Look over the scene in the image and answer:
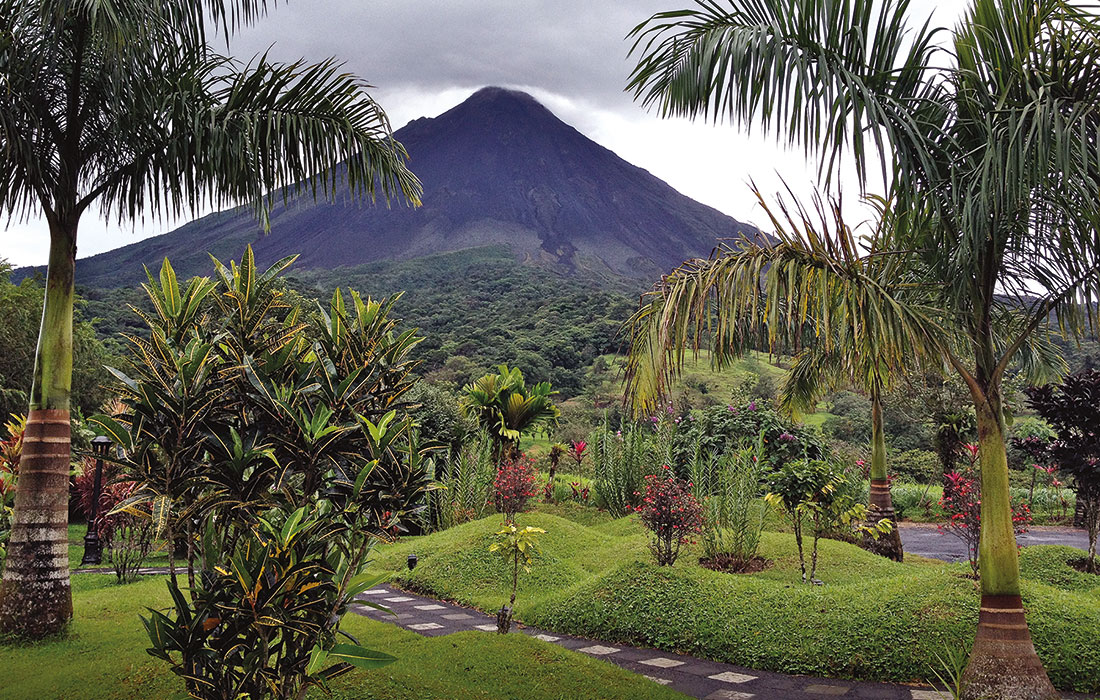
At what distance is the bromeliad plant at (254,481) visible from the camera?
2773 millimetres

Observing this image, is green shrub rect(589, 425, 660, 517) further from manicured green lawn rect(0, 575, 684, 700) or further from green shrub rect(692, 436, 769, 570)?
manicured green lawn rect(0, 575, 684, 700)

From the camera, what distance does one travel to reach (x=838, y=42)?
4.00 metres

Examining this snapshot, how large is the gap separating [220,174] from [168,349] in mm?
2750

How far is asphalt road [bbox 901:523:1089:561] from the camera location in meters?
11.0

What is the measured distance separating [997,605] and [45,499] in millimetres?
5829

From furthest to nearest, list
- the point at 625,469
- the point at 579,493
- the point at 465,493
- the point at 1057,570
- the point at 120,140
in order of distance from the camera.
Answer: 1. the point at 579,493
2. the point at 625,469
3. the point at 465,493
4. the point at 1057,570
5. the point at 120,140

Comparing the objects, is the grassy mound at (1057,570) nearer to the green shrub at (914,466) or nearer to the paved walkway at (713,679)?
the paved walkway at (713,679)

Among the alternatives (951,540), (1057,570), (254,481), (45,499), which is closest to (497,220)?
(951,540)

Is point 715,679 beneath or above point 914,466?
above

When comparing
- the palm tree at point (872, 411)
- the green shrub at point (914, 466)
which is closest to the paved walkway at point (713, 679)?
the palm tree at point (872, 411)

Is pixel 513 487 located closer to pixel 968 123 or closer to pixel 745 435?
pixel 745 435

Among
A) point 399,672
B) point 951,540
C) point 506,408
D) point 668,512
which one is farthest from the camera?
point 506,408

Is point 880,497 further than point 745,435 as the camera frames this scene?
No

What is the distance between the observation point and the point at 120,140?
506cm
